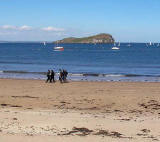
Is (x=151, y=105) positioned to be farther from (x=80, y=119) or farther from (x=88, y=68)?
(x=88, y=68)

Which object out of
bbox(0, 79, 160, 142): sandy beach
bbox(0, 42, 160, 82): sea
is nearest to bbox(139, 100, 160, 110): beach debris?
bbox(0, 79, 160, 142): sandy beach

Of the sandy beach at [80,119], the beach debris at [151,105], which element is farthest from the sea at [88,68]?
the sandy beach at [80,119]

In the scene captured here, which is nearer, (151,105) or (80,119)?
(80,119)

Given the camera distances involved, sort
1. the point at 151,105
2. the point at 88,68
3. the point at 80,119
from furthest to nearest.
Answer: the point at 88,68 < the point at 151,105 < the point at 80,119

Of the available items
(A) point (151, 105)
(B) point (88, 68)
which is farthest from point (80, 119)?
(B) point (88, 68)

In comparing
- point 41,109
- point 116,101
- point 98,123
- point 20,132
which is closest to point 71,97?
point 116,101

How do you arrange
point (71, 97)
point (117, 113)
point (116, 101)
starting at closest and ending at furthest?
point (117, 113) → point (116, 101) → point (71, 97)

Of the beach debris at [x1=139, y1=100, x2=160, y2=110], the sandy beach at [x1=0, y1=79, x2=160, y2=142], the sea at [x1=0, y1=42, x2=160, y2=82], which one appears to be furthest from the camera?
the sea at [x1=0, y1=42, x2=160, y2=82]

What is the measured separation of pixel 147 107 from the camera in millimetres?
20609

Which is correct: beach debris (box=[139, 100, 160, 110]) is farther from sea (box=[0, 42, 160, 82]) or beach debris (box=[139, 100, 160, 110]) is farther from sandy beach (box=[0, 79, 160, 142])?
sea (box=[0, 42, 160, 82])

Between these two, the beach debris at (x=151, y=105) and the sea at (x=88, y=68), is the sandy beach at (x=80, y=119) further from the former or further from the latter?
the sea at (x=88, y=68)

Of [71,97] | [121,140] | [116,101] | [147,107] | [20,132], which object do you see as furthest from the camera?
[71,97]

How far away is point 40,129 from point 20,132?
34.5 inches

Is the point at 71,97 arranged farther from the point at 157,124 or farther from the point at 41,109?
the point at 157,124
